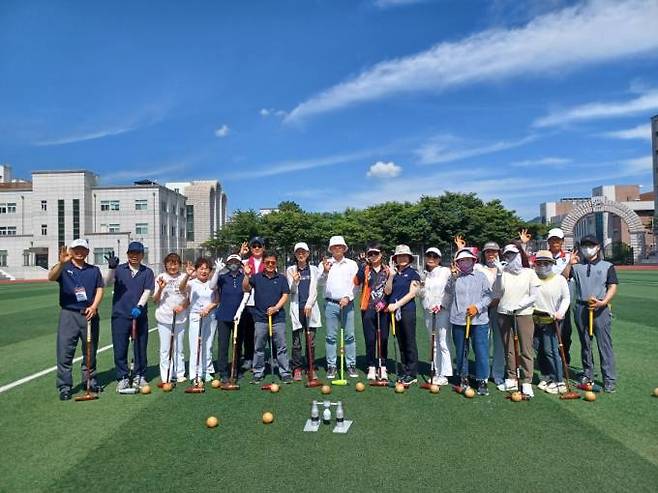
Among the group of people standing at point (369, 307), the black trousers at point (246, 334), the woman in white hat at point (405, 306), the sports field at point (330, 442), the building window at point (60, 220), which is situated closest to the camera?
the sports field at point (330, 442)

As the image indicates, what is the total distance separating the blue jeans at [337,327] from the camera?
764cm

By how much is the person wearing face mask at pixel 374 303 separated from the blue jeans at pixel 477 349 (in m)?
1.06

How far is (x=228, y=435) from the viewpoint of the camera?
5305mm

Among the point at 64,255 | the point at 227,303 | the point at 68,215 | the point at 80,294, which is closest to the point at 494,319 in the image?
the point at 227,303

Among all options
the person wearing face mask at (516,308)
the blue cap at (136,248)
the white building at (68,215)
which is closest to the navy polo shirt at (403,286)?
the person wearing face mask at (516,308)

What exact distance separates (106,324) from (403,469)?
1199cm

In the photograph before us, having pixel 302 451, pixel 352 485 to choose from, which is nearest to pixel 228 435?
pixel 302 451

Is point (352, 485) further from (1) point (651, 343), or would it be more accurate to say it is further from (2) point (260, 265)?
(1) point (651, 343)

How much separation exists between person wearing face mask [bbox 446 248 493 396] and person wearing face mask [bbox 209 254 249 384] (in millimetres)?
3072

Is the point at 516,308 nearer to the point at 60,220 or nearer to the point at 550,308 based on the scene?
the point at 550,308

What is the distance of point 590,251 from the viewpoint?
22.6 ft

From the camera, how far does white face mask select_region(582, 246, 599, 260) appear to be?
22.5 feet

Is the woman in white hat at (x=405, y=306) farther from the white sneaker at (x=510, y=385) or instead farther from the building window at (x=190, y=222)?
the building window at (x=190, y=222)

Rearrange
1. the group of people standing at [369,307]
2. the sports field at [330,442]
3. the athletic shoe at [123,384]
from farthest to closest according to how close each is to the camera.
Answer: the athletic shoe at [123,384] < the group of people standing at [369,307] < the sports field at [330,442]
